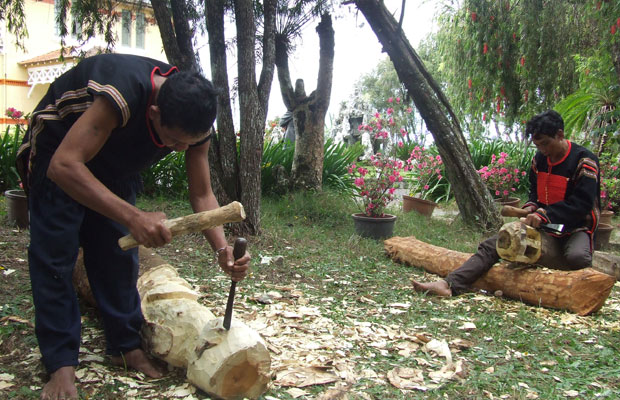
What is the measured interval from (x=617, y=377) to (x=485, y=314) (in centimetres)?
93

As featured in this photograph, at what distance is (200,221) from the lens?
68.2 inches

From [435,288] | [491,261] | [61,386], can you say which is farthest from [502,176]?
[61,386]

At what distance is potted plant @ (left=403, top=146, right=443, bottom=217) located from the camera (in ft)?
24.0

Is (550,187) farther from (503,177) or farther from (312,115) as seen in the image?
(503,177)

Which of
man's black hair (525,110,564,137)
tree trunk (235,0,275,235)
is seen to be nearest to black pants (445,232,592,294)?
man's black hair (525,110,564,137)

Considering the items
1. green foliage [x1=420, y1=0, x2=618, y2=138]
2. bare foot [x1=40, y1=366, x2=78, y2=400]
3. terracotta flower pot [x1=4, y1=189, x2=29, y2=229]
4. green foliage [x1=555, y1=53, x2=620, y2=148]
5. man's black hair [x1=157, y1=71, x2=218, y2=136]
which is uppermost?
green foliage [x1=420, y1=0, x2=618, y2=138]

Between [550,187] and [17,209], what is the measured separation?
4.95 meters

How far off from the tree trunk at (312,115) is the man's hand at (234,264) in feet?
16.5

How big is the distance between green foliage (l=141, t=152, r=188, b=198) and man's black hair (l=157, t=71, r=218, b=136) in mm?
5160

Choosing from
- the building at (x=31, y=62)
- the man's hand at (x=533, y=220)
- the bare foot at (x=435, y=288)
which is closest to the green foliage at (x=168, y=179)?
the bare foot at (x=435, y=288)

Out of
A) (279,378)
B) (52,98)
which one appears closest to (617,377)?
(279,378)

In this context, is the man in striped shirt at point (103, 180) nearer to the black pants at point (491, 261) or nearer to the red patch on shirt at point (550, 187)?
the black pants at point (491, 261)

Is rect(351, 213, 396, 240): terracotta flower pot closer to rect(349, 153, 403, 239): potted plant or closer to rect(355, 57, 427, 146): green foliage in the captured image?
rect(349, 153, 403, 239): potted plant

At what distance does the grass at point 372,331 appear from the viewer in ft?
7.27
